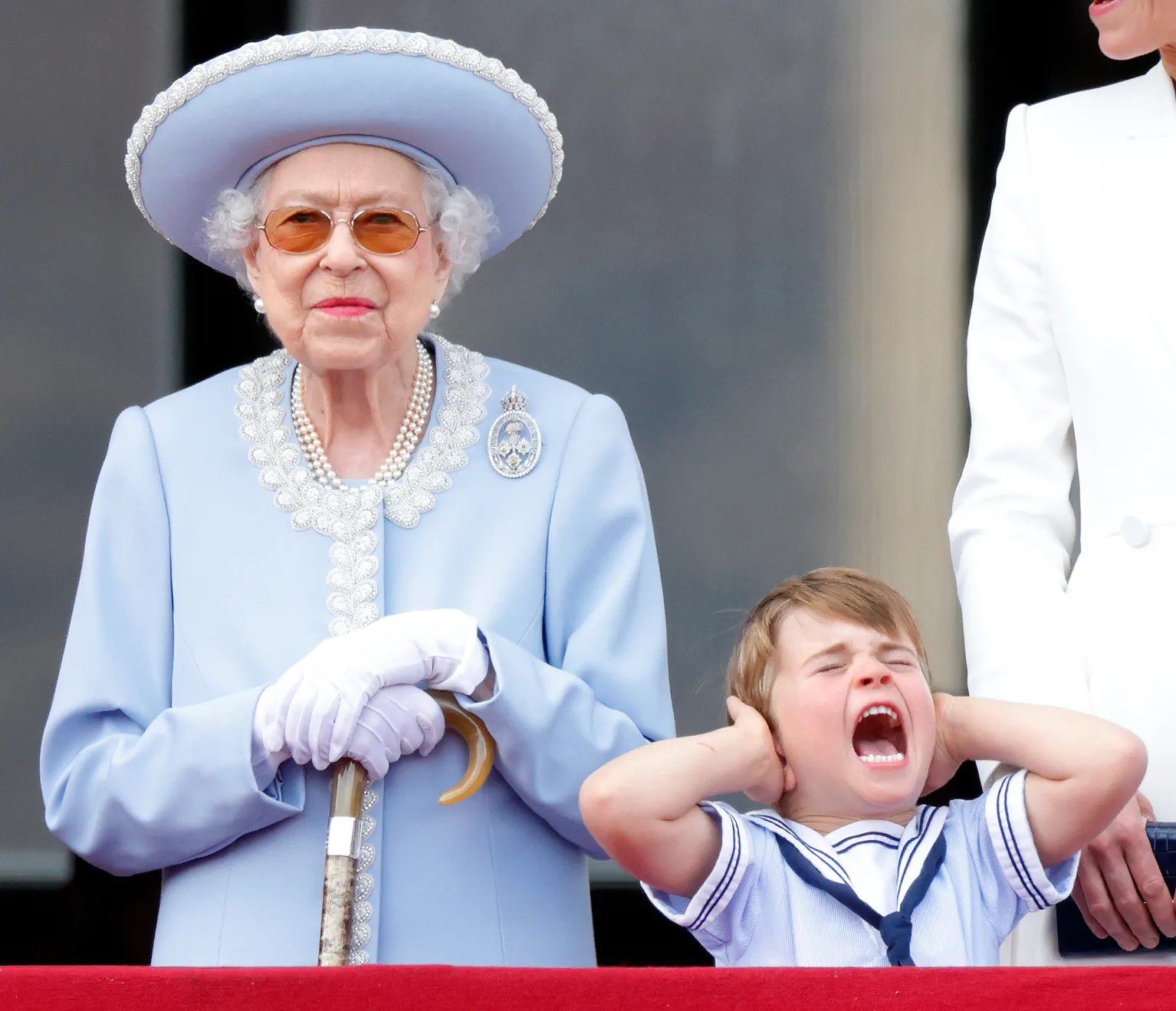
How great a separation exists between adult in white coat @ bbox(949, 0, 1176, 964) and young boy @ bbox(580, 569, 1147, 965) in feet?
0.45

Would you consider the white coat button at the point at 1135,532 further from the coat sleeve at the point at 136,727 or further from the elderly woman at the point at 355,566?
the coat sleeve at the point at 136,727

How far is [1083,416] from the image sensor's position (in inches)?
106

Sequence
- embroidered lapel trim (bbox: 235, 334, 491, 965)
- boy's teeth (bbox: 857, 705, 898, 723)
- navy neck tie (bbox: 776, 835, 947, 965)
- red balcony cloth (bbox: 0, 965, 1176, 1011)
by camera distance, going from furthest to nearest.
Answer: embroidered lapel trim (bbox: 235, 334, 491, 965), boy's teeth (bbox: 857, 705, 898, 723), navy neck tie (bbox: 776, 835, 947, 965), red balcony cloth (bbox: 0, 965, 1176, 1011)

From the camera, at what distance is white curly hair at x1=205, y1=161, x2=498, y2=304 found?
111 inches

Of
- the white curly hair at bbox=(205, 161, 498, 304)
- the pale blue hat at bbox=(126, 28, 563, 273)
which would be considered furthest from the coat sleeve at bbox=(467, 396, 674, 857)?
the pale blue hat at bbox=(126, 28, 563, 273)

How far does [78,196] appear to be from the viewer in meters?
4.18

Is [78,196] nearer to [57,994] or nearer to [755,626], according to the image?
[755,626]

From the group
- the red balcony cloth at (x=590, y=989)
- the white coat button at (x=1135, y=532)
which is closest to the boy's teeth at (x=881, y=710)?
the white coat button at (x=1135, y=532)

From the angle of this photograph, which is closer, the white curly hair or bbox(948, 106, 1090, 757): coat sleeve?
bbox(948, 106, 1090, 757): coat sleeve

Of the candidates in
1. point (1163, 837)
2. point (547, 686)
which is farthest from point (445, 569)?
point (1163, 837)

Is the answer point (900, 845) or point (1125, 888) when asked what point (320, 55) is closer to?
point (900, 845)

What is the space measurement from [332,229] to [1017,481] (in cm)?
93

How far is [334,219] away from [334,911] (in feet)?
2.96

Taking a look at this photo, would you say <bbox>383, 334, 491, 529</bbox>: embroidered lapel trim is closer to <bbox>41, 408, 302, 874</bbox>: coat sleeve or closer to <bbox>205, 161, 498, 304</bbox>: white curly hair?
<bbox>205, 161, 498, 304</bbox>: white curly hair
